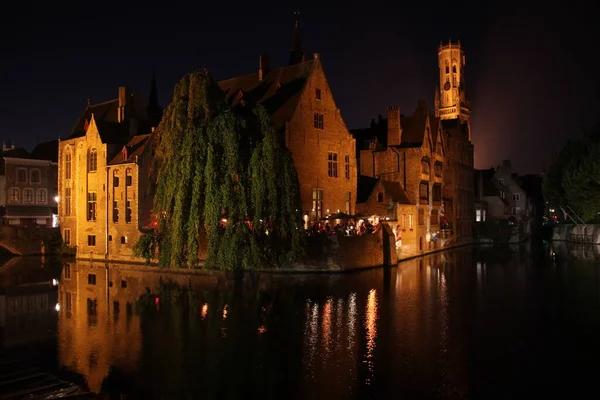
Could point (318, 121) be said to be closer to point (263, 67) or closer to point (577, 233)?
point (263, 67)

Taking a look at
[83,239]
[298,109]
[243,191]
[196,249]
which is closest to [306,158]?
[298,109]

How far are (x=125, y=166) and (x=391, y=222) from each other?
23707 millimetres

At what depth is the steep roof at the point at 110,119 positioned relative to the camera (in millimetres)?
51541

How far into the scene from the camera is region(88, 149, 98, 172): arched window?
5103 centimetres

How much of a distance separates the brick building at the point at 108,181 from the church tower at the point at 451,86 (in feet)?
299

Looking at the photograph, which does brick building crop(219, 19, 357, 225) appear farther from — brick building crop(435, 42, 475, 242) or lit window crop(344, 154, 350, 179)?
brick building crop(435, 42, 475, 242)

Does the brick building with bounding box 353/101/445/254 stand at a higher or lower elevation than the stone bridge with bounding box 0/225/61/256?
higher

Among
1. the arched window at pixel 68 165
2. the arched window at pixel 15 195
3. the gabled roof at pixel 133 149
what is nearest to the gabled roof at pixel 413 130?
the gabled roof at pixel 133 149

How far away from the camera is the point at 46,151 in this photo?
71.2m

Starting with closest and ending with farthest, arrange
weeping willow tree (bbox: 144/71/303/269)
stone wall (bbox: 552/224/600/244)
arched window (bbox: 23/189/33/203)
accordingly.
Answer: weeping willow tree (bbox: 144/71/303/269)
arched window (bbox: 23/189/33/203)
stone wall (bbox: 552/224/600/244)

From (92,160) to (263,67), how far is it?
60.3 feet

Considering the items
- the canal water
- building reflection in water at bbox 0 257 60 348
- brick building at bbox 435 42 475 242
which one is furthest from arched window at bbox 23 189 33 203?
brick building at bbox 435 42 475 242

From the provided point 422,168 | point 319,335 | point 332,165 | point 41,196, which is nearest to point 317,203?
point 332,165

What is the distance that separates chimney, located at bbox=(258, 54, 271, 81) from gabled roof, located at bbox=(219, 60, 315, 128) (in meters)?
0.47
